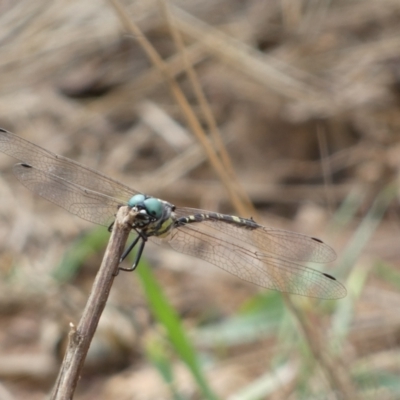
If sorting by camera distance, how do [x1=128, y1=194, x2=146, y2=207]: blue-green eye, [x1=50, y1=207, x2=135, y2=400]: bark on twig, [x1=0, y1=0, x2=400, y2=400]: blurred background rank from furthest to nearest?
[x1=0, y1=0, x2=400, y2=400]: blurred background, [x1=128, y1=194, x2=146, y2=207]: blue-green eye, [x1=50, y1=207, x2=135, y2=400]: bark on twig

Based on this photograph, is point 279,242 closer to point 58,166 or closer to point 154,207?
point 154,207

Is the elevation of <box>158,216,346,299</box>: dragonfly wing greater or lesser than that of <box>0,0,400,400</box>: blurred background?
lesser

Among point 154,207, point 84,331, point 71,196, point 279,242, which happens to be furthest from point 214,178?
point 84,331

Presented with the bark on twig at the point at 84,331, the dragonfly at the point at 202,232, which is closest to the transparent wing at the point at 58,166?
the dragonfly at the point at 202,232

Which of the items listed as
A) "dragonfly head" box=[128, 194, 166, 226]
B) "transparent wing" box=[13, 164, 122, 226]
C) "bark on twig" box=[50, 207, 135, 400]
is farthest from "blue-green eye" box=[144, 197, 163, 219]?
"bark on twig" box=[50, 207, 135, 400]

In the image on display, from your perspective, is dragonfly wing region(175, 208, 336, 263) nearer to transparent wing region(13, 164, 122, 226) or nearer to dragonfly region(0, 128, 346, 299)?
dragonfly region(0, 128, 346, 299)

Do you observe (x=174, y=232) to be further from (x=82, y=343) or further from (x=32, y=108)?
(x=32, y=108)

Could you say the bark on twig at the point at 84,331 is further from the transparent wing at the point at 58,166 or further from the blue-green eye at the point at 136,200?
the transparent wing at the point at 58,166
